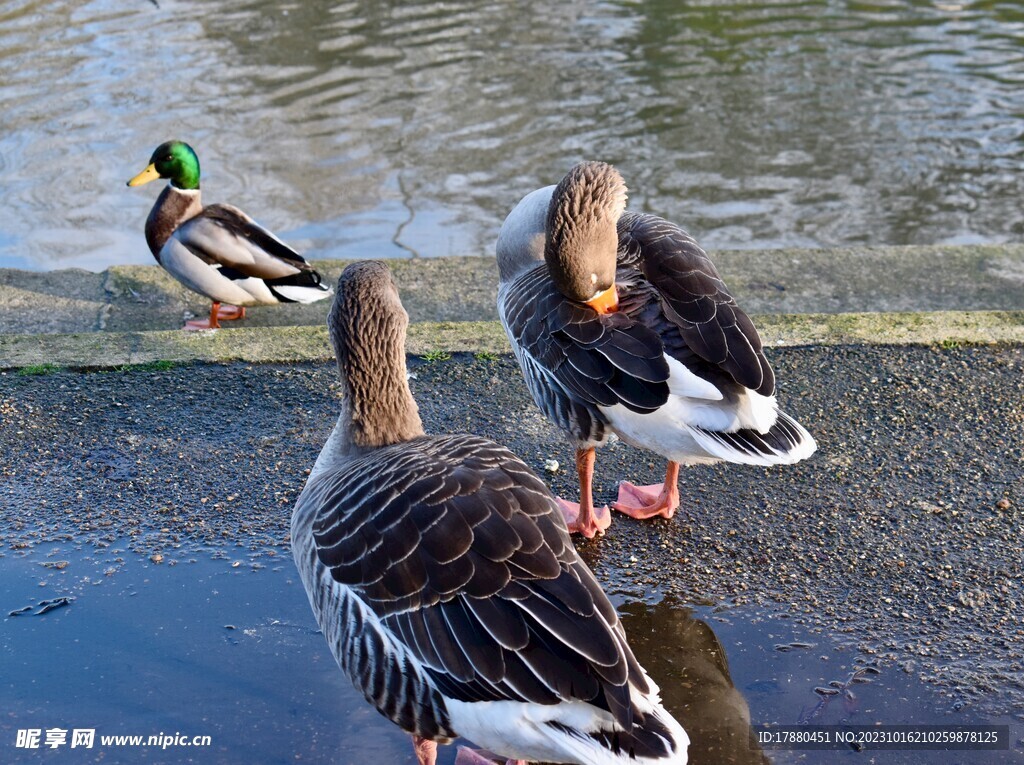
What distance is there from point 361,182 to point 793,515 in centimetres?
669

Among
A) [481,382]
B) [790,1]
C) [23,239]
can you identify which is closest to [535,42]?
[790,1]

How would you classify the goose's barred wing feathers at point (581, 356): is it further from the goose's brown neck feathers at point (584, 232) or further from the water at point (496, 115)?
the water at point (496, 115)

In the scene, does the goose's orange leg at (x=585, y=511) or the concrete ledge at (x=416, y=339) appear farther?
the concrete ledge at (x=416, y=339)

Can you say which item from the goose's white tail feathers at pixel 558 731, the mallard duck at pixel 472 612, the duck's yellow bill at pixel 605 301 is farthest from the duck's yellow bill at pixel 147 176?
the goose's white tail feathers at pixel 558 731

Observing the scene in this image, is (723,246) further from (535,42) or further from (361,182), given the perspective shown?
(535,42)

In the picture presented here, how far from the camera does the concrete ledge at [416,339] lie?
534 cm

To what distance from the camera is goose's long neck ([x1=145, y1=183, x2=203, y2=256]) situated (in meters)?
6.99

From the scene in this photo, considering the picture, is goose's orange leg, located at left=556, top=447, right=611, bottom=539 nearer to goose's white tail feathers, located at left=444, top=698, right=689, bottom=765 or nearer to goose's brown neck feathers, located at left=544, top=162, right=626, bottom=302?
goose's brown neck feathers, located at left=544, top=162, right=626, bottom=302

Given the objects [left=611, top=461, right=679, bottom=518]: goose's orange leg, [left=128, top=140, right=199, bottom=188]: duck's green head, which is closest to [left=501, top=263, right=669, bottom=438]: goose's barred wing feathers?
[left=611, top=461, right=679, bottom=518]: goose's orange leg

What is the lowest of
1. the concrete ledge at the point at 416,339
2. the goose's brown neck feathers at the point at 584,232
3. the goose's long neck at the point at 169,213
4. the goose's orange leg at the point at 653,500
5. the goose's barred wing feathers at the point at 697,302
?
the goose's orange leg at the point at 653,500

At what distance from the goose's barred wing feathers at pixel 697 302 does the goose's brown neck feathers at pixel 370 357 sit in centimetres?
115

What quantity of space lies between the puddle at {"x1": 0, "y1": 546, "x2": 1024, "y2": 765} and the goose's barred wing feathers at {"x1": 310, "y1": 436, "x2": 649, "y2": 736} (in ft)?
2.06

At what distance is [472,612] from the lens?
2746mm

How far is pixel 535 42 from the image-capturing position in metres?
13.0
